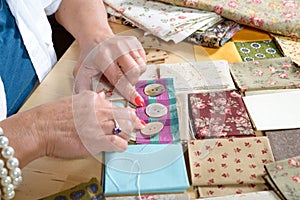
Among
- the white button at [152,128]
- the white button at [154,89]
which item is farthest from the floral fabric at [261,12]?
the white button at [152,128]

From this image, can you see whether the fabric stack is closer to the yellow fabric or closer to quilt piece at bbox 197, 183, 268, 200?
the yellow fabric

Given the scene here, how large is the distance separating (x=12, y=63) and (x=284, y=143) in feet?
1.91

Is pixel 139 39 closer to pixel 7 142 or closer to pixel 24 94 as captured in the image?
pixel 24 94

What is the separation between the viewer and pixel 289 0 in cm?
124

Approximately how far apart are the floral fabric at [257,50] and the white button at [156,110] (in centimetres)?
29

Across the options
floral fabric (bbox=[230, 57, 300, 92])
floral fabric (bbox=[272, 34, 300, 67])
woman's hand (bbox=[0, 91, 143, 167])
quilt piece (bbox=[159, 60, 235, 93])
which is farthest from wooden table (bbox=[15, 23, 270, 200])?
floral fabric (bbox=[272, 34, 300, 67])

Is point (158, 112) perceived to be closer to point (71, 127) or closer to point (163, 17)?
point (71, 127)

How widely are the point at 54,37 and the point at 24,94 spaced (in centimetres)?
39

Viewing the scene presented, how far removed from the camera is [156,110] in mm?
889

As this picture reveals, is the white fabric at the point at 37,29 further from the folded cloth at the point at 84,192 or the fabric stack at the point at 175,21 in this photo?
the folded cloth at the point at 84,192

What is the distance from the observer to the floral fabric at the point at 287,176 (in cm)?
73

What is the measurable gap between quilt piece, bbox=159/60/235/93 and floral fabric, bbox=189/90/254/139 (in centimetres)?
2

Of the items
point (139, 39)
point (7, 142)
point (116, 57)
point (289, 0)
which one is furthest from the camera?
point (289, 0)

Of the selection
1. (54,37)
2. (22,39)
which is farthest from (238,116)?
(54,37)
